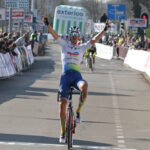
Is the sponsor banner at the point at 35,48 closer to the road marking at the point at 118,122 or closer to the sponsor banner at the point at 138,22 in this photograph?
the sponsor banner at the point at 138,22

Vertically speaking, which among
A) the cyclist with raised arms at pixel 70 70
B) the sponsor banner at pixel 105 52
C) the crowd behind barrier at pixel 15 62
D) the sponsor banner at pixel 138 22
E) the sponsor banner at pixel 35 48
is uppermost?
the cyclist with raised arms at pixel 70 70

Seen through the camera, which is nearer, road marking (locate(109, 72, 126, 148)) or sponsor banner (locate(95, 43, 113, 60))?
road marking (locate(109, 72, 126, 148))

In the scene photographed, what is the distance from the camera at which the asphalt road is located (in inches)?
384

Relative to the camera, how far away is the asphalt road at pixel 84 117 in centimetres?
974

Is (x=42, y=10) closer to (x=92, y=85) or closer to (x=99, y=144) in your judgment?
(x=92, y=85)

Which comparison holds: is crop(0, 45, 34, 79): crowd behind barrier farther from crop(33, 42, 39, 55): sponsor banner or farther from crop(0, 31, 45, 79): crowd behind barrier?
crop(33, 42, 39, 55): sponsor banner

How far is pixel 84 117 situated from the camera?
13.1 meters

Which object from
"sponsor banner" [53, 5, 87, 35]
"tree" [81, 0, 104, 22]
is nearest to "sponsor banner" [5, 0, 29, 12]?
"sponsor banner" [53, 5, 87, 35]

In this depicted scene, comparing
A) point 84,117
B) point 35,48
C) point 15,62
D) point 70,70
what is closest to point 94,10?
point 35,48

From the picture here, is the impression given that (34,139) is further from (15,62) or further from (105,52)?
(105,52)

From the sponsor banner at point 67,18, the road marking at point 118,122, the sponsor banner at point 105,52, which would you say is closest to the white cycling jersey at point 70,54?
the road marking at point 118,122

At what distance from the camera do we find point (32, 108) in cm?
1448

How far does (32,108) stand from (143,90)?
267 inches

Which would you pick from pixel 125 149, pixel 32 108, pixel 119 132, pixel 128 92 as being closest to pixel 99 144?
pixel 125 149
